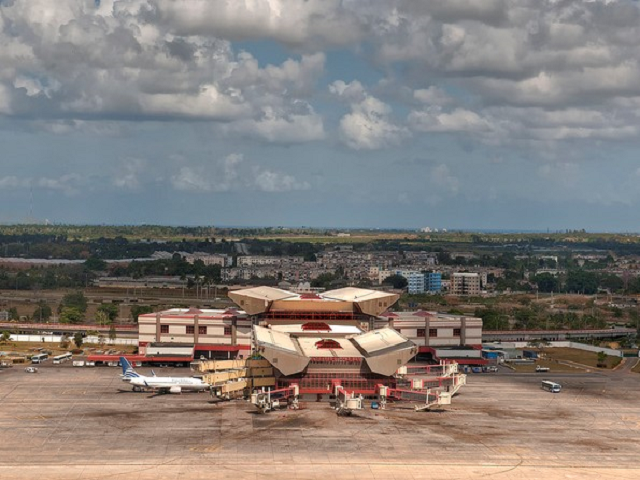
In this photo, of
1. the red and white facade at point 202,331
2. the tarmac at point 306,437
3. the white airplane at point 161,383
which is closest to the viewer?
the tarmac at point 306,437

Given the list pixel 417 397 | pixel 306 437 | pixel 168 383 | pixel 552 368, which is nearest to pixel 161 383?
pixel 168 383

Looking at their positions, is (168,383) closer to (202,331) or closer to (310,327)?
(310,327)

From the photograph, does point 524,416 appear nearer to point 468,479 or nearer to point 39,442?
point 468,479

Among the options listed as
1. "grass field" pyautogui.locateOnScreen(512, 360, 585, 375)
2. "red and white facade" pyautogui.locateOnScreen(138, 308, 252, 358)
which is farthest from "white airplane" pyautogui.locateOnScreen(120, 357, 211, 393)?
"grass field" pyautogui.locateOnScreen(512, 360, 585, 375)

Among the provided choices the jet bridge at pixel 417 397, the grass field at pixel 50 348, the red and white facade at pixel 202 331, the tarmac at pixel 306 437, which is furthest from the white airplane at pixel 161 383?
the grass field at pixel 50 348

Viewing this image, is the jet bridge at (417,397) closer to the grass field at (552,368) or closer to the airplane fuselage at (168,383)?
the airplane fuselage at (168,383)

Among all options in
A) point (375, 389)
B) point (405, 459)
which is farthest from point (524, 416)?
point (405, 459)

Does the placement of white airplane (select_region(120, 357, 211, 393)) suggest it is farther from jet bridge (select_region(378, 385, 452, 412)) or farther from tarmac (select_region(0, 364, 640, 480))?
jet bridge (select_region(378, 385, 452, 412))
